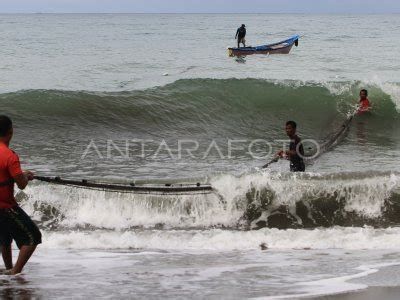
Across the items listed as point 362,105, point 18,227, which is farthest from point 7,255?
point 362,105

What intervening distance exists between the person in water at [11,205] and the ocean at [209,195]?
31cm

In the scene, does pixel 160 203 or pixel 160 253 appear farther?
pixel 160 203

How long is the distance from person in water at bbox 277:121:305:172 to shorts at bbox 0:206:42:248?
4.20 meters

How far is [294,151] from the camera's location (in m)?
9.28

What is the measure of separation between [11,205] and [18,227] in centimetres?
18

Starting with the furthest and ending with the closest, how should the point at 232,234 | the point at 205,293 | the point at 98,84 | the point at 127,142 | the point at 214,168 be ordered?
the point at 98,84 → the point at 127,142 → the point at 214,168 → the point at 232,234 → the point at 205,293

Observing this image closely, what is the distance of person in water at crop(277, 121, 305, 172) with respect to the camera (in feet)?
30.1

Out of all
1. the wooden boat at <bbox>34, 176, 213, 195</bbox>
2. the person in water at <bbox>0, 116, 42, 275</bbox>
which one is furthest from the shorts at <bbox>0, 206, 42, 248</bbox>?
the wooden boat at <bbox>34, 176, 213, 195</bbox>

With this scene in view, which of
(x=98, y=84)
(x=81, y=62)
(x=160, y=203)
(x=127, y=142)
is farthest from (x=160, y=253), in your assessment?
(x=81, y=62)

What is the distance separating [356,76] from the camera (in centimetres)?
2688

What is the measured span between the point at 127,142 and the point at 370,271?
28.9ft

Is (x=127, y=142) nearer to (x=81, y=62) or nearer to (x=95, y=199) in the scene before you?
(x=95, y=199)

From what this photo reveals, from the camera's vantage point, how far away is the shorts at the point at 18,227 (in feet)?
17.9

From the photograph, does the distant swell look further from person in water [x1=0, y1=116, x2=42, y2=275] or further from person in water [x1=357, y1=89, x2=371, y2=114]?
person in water [x1=0, y1=116, x2=42, y2=275]
